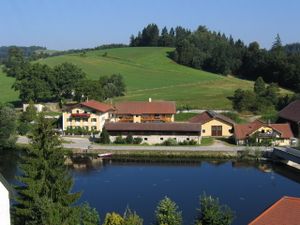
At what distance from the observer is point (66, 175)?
17297 mm

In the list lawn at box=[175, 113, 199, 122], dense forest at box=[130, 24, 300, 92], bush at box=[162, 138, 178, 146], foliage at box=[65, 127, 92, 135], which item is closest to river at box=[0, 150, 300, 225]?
bush at box=[162, 138, 178, 146]

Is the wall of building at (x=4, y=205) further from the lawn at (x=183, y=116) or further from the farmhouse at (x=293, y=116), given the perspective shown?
the lawn at (x=183, y=116)

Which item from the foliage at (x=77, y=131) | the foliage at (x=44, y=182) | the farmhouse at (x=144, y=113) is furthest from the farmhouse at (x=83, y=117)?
the foliage at (x=44, y=182)

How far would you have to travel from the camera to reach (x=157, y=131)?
46500 millimetres

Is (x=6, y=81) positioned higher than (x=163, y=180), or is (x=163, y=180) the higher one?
(x=6, y=81)

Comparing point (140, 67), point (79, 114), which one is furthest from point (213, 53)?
point (79, 114)

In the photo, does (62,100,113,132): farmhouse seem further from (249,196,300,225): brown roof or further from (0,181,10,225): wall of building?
(0,181,10,225): wall of building

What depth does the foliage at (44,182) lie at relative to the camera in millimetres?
16281

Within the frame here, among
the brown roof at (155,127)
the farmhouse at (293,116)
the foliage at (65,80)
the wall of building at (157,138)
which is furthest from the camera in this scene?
the foliage at (65,80)

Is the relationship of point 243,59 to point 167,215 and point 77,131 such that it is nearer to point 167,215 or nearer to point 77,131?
point 77,131

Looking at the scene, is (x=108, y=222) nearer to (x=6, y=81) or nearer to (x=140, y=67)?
(x=6, y=81)

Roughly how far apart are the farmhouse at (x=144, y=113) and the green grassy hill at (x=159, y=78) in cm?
1030

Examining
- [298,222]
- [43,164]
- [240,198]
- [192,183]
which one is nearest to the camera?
[298,222]

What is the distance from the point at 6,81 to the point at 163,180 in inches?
2377
